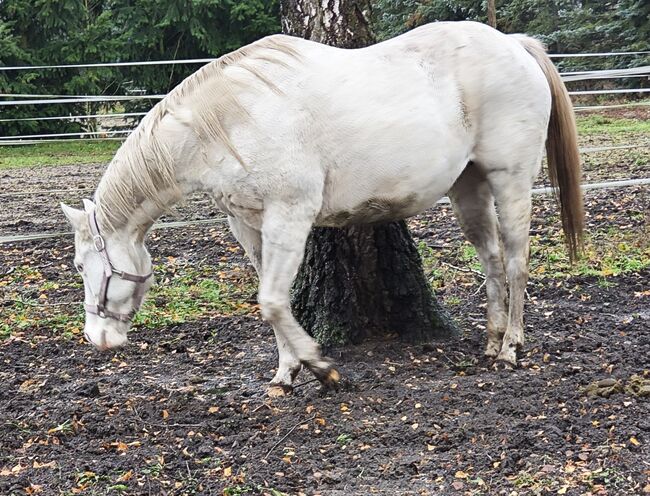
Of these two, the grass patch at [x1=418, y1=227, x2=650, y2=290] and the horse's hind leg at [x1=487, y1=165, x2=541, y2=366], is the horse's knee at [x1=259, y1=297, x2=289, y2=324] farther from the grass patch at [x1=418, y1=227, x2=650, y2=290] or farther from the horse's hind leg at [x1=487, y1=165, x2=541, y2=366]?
the grass patch at [x1=418, y1=227, x2=650, y2=290]

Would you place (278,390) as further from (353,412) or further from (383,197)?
→ (383,197)

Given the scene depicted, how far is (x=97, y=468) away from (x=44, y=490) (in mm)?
208

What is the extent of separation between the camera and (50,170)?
12.2 metres

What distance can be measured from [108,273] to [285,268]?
0.77 m

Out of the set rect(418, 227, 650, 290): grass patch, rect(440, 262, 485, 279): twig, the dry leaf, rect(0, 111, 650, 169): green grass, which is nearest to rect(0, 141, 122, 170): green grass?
rect(0, 111, 650, 169): green grass

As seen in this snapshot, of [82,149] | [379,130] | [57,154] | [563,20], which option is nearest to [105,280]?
[379,130]

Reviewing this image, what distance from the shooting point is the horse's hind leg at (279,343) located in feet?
12.7

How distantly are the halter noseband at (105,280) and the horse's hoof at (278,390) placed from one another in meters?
0.69

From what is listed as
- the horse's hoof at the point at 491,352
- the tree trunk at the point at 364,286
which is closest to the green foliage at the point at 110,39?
the tree trunk at the point at 364,286

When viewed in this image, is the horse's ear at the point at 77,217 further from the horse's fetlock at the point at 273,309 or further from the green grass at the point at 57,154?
the green grass at the point at 57,154

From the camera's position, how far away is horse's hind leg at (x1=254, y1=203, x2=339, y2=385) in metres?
3.56

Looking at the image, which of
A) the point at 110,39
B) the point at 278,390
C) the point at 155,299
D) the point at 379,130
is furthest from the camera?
the point at 110,39

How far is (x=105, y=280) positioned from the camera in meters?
3.73

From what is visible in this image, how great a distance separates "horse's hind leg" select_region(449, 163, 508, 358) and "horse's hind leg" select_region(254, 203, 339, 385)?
3.23 feet
